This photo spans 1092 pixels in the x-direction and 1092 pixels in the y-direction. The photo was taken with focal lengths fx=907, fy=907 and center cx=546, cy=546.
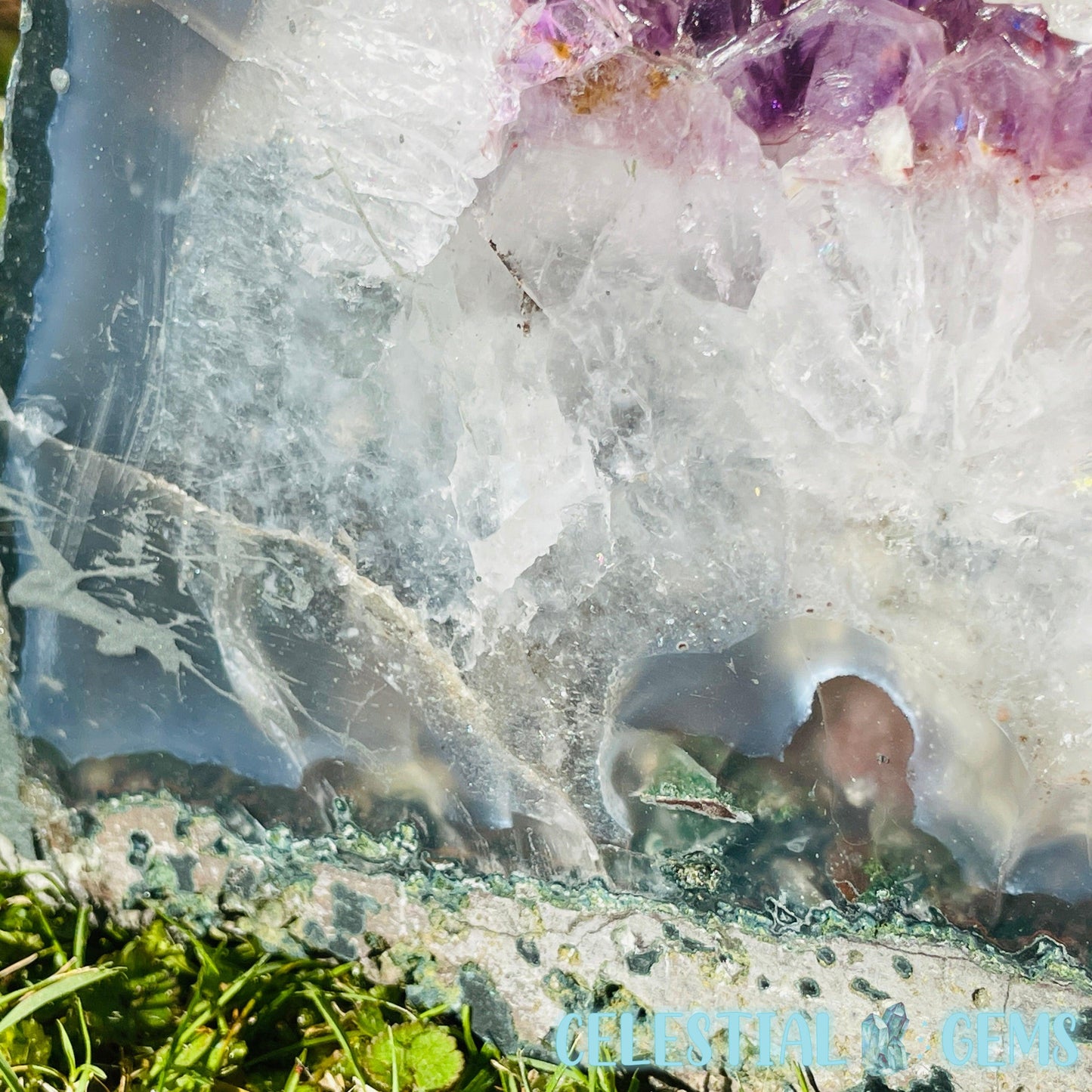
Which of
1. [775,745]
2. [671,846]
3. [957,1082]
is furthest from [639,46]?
[957,1082]

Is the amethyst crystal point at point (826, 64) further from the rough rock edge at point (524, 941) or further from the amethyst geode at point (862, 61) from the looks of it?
the rough rock edge at point (524, 941)

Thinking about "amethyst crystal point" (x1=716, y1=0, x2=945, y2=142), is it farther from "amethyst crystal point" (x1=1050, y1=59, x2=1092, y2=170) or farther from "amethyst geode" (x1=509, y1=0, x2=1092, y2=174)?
"amethyst crystal point" (x1=1050, y1=59, x2=1092, y2=170)

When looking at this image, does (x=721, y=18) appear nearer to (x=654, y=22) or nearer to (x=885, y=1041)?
(x=654, y=22)

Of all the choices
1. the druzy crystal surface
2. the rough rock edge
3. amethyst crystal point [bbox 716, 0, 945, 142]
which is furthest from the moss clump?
amethyst crystal point [bbox 716, 0, 945, 142]

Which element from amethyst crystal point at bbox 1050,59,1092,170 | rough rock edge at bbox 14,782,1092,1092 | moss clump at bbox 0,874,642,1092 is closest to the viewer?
amethyst crystal point at bbox 1050,59,1092,170

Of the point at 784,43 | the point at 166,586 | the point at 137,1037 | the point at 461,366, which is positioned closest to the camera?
the point at 784,43

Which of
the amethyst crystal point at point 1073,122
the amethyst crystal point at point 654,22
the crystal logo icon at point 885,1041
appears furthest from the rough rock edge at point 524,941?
the amethyst crystal point at point 654,22

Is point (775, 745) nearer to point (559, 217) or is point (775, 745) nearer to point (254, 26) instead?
point (559, 217)

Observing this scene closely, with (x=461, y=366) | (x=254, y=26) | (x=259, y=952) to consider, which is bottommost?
(x=259, y=952)
